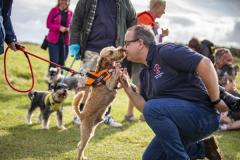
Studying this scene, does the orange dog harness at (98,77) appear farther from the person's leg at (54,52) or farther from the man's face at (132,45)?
the person's leg at (54,52)

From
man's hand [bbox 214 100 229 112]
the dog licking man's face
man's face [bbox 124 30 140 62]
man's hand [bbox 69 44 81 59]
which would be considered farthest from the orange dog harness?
man's hand [bbox 214 100 229 112]

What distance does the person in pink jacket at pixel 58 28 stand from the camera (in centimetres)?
1173

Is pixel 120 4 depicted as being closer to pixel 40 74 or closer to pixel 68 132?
pixel 68 132

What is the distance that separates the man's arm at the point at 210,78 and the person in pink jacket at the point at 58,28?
7.58 meters

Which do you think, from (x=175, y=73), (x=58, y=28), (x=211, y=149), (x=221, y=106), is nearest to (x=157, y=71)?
(x=175, y=73)

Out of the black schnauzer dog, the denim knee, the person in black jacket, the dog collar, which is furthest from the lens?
the dog collar

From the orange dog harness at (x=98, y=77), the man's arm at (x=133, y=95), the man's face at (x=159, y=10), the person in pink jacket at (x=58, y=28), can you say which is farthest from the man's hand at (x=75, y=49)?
the person in pink jacket at (x=58, y=28)

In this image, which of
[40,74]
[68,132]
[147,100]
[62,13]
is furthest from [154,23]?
[40,74]

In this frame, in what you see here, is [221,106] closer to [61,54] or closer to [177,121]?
[177,121]

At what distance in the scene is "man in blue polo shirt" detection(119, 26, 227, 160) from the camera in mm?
4445

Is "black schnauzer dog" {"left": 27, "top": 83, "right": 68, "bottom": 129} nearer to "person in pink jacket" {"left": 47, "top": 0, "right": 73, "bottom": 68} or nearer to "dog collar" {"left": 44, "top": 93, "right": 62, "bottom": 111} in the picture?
"dog collar" {"left": 44, "top": 93, "right": 62, "bottom": 111}

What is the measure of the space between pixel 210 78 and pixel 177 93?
39 centimetres

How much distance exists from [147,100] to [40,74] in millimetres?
11814

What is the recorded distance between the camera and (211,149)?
5426mm
